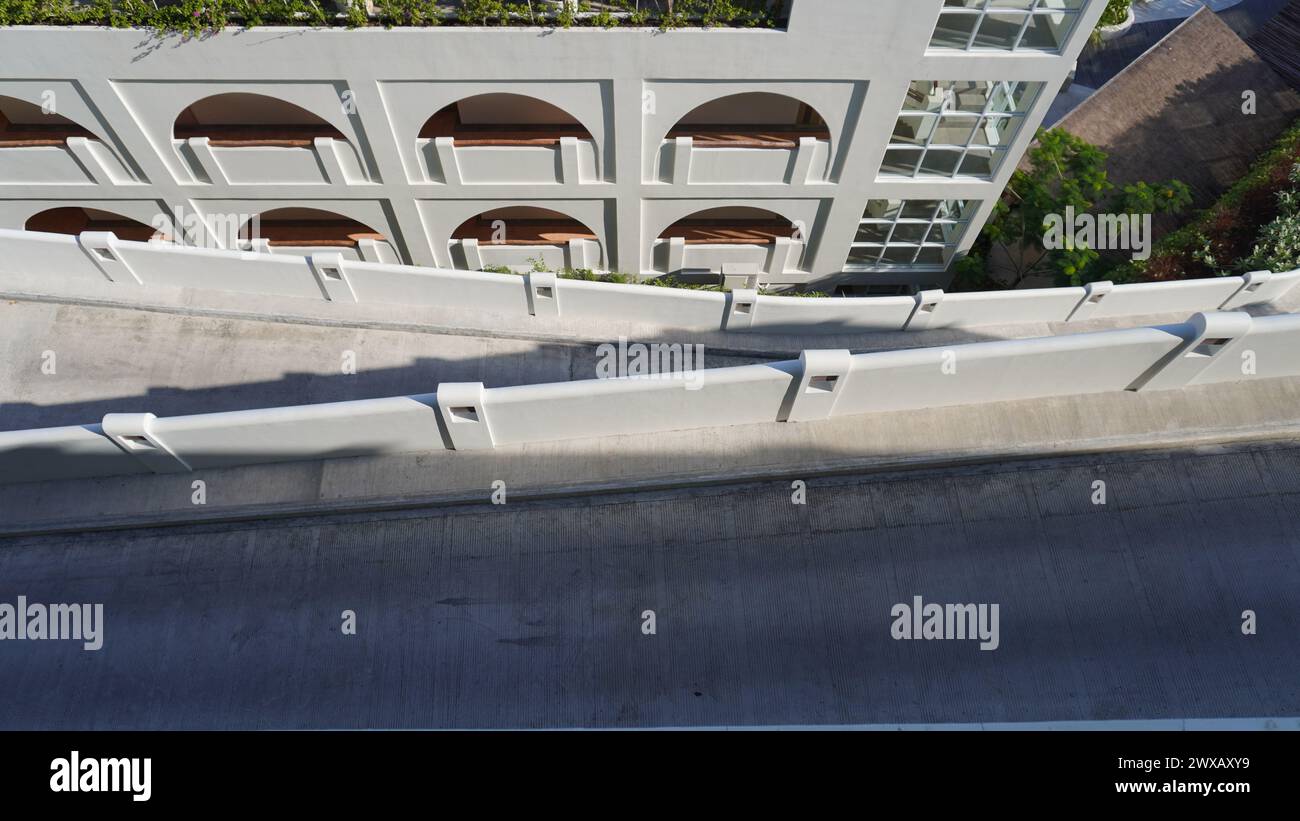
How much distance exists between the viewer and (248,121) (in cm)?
1858

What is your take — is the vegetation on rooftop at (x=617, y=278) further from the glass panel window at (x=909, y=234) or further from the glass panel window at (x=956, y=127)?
the glass panel window at (x=956, y=127)

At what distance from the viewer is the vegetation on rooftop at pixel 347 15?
562 inches

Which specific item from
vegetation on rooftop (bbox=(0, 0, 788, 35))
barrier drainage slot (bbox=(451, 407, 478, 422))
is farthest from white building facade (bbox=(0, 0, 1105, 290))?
barrier drainage slot (bbox=(451, 407, 478, 422))

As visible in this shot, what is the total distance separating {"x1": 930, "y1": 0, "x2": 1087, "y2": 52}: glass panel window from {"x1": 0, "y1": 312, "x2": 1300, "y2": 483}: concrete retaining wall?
689 cm

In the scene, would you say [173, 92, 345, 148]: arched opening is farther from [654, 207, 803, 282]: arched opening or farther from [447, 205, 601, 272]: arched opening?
[654, 207, 803, 282]: arched opening

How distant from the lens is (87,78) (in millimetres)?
15406

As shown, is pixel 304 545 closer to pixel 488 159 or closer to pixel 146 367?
pixel 146 367

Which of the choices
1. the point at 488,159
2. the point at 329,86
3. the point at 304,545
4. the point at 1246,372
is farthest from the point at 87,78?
the point at 1246,372

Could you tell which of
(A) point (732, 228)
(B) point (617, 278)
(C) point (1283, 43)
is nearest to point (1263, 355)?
(A) point (732, 228)

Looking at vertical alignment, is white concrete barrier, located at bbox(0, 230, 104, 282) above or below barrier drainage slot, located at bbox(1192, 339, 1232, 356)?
above

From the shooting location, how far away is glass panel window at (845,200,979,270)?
19.9 metres

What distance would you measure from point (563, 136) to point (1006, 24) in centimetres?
966

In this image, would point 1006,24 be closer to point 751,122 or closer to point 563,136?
point 751,122

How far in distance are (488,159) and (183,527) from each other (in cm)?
1016
